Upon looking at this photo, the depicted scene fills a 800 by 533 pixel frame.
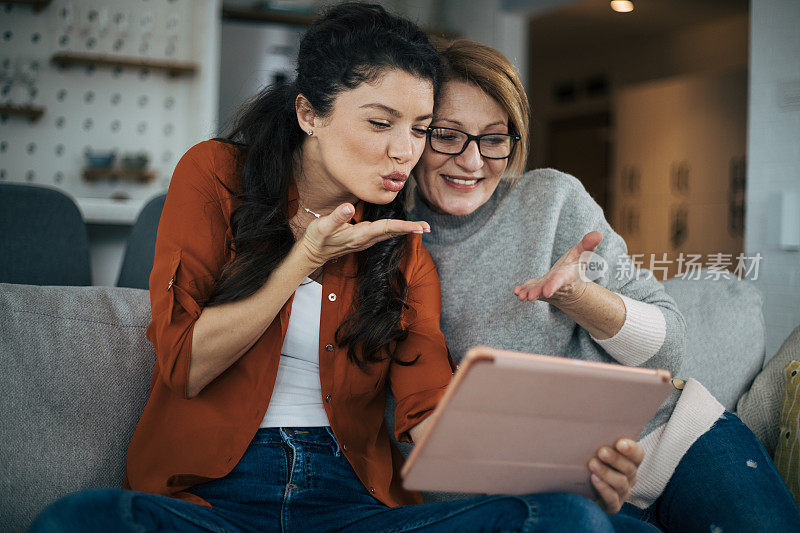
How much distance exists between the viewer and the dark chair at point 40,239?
1913 mm

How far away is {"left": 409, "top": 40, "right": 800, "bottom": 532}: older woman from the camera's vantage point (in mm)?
1395

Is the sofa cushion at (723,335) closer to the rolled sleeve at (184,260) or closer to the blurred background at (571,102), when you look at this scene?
the blurred background at (571,102)

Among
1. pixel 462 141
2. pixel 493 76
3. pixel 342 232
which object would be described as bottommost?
pixel 342 232

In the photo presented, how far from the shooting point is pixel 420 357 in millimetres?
1408

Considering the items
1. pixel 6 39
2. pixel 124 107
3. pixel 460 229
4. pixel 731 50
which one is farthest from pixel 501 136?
pixel 731 50

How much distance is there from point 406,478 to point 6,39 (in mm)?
3818

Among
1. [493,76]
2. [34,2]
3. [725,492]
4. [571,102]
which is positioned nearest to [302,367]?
[493,76]

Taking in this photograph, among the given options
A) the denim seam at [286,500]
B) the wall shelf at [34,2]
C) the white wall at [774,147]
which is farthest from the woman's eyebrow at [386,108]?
the wall shelf at [34,2]

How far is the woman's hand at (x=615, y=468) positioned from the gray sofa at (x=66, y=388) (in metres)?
0.90

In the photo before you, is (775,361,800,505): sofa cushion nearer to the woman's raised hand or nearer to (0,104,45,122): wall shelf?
the woman's raised hand

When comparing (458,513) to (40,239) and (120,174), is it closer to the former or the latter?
(40,239)

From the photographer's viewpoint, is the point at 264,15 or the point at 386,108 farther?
the point at 264,15

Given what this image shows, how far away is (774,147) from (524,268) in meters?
1.98

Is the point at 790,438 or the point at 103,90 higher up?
the point at 103,90
